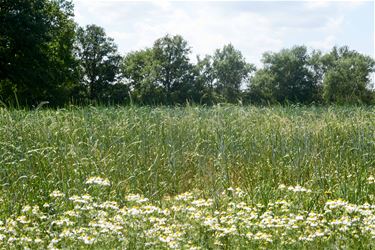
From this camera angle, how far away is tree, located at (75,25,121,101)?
38.9 metres

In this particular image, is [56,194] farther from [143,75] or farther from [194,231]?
[143,75]

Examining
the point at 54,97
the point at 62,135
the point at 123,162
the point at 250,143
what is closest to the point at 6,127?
the point at 62,135

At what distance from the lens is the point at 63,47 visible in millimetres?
29672

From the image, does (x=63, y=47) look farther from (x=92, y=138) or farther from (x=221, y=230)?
(x=221, y=230)

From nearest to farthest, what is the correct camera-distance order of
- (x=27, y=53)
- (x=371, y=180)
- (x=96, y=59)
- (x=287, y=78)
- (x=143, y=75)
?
(x=371, y=180)
(x=27, y=53)
(x=96, y=59)
(x=143, y=75)
(x=287, y=78)

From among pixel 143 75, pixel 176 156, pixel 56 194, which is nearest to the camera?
pixel 56 194

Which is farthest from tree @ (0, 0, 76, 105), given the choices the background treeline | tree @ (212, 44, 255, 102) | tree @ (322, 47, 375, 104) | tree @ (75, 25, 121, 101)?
tree @ (212, 44, 255, 102)

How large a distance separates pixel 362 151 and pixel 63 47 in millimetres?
26007

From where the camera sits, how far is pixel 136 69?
45781 mm

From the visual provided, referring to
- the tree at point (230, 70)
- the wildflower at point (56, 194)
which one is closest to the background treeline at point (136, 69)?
the tree at point (230, 70)

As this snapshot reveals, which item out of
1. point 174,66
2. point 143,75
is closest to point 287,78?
point 174,66

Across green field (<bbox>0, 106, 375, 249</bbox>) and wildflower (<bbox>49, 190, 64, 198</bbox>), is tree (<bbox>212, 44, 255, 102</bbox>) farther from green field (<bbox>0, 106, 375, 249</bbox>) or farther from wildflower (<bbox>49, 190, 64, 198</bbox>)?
wildflower (<bbox>49, 190, 64, 198</bbox>)

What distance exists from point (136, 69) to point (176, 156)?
39829 mm

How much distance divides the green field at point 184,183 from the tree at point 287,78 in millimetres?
41699
